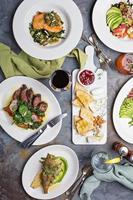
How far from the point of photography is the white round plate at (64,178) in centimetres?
242

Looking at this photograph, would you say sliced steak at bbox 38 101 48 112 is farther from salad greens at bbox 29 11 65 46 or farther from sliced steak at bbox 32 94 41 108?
salad greens at bbox 29 11 65 46

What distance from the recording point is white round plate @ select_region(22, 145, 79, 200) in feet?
7.93

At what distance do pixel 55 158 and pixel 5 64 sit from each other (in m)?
0.39

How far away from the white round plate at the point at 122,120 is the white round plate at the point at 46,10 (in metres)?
0.25

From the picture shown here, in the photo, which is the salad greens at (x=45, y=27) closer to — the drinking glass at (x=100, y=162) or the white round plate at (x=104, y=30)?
the white round plate at (x=104, y=30)

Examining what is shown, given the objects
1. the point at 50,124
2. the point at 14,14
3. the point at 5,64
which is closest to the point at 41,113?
the point at 50,124

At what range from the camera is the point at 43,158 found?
2414 millimetres

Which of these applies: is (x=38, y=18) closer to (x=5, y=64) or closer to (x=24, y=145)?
(x=5, y=64)

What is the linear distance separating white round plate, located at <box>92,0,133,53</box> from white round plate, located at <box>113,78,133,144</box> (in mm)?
126

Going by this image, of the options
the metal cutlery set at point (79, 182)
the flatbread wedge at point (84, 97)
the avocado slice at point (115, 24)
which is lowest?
the metal cutlery set at point (79, 182)

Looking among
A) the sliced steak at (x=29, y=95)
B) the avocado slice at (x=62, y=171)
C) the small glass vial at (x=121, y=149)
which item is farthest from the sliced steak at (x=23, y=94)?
the small glass vial at (x=121, y=149)

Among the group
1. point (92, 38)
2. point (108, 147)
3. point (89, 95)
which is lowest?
point (108, 147)

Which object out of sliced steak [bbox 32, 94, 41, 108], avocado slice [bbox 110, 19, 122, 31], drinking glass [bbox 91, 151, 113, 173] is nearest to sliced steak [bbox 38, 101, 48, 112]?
sliced steak [bbox 32, 94, 41, 108]

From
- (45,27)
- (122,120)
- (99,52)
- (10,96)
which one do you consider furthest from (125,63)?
(10,96)
